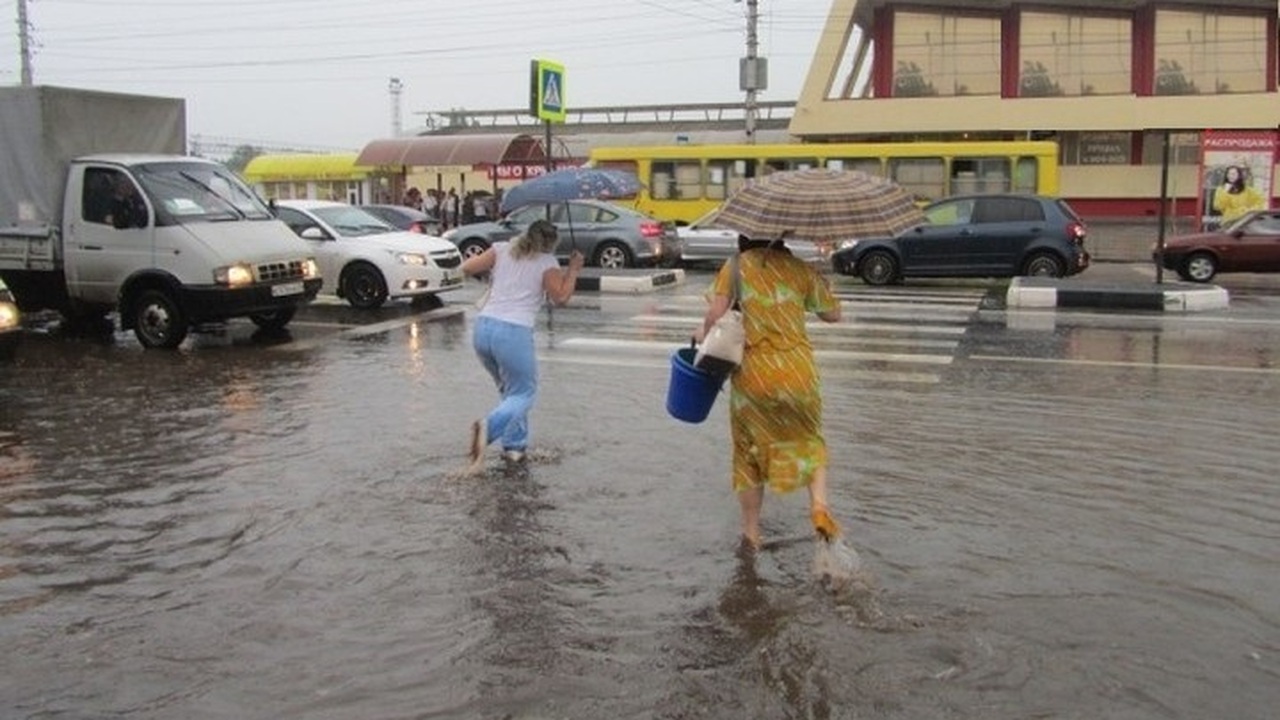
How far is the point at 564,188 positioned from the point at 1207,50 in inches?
1419

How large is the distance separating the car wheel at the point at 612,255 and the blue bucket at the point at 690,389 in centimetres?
1661

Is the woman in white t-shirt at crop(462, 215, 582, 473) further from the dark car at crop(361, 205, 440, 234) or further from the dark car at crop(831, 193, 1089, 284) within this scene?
the dark car at crop(361, 205, 440, 234)

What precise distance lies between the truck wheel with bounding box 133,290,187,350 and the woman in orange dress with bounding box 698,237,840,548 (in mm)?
8632

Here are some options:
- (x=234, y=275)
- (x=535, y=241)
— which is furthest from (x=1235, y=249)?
(x=535, y=241)

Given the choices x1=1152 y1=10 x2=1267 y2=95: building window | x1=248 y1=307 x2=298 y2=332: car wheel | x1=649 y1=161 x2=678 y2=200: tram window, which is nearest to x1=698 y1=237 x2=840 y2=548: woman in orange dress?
x1=248 y1=307 x2=298 y2=332: car wheel

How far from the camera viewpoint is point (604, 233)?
22.0 m

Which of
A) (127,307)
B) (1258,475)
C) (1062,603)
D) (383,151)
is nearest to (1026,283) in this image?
(1258,475)

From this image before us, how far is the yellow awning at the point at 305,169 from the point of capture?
43.4m

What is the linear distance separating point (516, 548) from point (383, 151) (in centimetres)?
3569

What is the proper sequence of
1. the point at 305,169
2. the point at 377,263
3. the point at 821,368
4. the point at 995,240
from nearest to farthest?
the point at 821,368, the point at 377,263, the point at 995,240, the point at 305,169

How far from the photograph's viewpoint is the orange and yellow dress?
192 inches

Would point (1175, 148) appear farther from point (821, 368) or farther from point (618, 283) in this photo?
point (821, 368)

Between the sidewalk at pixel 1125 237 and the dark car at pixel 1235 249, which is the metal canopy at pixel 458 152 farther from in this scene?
the dark car at pixel 1235 249

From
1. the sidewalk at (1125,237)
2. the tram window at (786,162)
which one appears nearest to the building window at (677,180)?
the tram window at (786,162)
